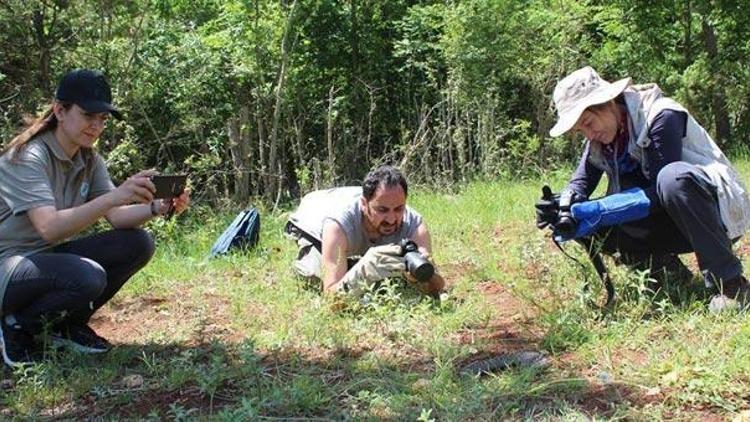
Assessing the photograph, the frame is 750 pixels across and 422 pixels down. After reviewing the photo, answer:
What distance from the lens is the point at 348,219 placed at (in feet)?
12.9

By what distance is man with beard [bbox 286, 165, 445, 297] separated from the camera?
3643 mm

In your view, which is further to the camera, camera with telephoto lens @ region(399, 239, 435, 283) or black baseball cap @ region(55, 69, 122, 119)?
camera with telephoto lens @ region(399, 239, 435, 283)

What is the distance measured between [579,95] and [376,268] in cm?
116

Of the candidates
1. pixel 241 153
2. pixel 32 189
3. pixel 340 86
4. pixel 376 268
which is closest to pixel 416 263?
→ pixel 376 268

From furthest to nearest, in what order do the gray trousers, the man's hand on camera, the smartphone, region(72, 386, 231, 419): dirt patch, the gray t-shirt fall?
1. the gray t-shirt
2. the man's hand on camera
3. the smartphone
4. the gray trousers
5. region(72, 386, 231, 419): dirt patch

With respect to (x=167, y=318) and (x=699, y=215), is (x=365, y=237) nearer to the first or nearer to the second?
(x=167, y=318)

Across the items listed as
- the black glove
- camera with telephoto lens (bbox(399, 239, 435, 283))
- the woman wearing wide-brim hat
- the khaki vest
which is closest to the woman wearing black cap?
camera with telephoto lens (bbox(399, 239, 435, 283))

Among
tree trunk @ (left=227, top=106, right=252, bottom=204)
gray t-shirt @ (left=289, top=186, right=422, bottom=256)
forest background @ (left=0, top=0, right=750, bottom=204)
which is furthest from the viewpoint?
tree trunk @ (left=227, top=106, right=252, bottom=204)

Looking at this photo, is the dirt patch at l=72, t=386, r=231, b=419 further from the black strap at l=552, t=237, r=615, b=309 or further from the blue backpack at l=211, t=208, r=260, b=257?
the blue backpack at l=211, t=208, r=260, b=257

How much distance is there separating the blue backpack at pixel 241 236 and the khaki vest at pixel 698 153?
8.87 feet

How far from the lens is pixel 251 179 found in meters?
8.36

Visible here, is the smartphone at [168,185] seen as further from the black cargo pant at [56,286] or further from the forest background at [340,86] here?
the forest background at [340,86]

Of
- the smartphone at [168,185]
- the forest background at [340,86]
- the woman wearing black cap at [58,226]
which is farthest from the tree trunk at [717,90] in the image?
the woman wearing black cap at [58,226]

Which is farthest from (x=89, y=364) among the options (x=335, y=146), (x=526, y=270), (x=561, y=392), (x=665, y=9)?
(x=665, y=9)
